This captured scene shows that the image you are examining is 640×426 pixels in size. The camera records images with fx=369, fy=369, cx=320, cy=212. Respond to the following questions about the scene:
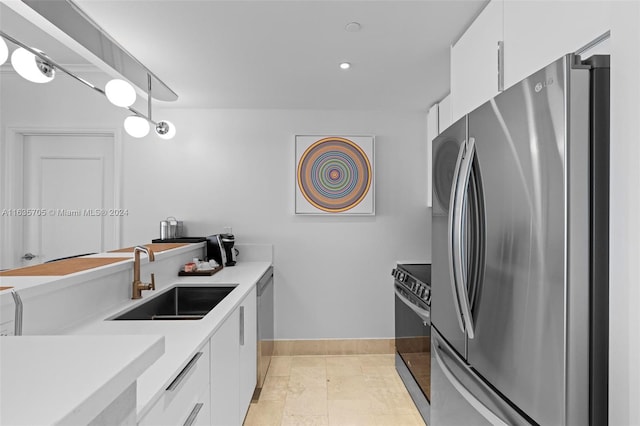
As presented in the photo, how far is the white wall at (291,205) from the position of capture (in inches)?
138

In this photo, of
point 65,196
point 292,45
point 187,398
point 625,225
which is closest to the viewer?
point 625,225

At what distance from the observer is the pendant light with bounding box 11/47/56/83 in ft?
4.88

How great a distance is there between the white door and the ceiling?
79cm

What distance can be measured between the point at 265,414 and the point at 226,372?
907 mm

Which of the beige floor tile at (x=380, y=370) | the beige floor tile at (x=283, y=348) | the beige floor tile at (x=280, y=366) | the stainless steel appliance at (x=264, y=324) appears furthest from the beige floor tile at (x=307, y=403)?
the beige floor tile at (x=283, y=348)

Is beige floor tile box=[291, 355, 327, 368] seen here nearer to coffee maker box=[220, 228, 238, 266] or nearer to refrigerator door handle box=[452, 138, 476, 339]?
coffee maker box=[220, 228, 238, 266]

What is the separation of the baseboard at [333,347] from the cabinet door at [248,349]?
0.92 meters

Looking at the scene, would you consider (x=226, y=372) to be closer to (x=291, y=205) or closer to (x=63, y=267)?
(x=63, y=267)

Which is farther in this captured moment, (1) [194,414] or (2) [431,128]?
(2) [431,128]

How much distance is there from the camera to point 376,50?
223cm

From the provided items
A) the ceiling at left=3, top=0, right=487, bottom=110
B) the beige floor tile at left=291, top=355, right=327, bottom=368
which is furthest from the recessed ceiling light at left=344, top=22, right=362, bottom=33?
the beige floor tile at left=291, top=355, right=327, bottom=368

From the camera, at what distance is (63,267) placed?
1.69 m

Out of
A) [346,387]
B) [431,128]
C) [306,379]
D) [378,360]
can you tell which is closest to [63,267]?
[306,379]

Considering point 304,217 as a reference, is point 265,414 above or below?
below
